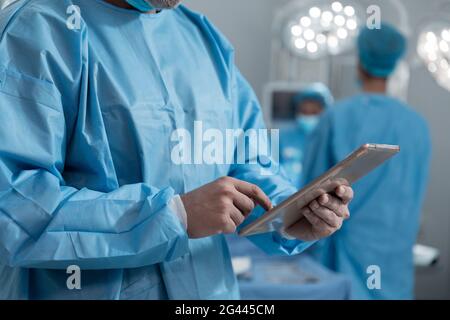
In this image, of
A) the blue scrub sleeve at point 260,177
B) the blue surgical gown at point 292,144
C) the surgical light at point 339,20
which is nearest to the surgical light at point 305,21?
the surgical light at point 339,20

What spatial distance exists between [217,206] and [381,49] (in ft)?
6.04

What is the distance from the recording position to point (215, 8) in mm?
1359

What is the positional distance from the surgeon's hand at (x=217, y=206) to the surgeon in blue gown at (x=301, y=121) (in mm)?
2720

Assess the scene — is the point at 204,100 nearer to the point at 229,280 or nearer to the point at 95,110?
the point at 95,110

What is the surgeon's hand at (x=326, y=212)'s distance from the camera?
0.97 meters

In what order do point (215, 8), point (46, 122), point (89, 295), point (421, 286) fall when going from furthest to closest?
point (421, 286), point (215, 8), point (89, 295), point (46, 122)

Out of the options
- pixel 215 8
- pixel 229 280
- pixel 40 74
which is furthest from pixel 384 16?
pixel 40 74

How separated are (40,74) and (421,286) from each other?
355 cm

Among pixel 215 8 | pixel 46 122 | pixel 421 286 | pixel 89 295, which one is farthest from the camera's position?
pixel 421 286

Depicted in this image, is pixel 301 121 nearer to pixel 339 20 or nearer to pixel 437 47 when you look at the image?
pixel 437 47

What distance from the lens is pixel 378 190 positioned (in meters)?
2.37

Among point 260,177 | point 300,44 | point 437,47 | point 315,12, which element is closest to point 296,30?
point 300,44

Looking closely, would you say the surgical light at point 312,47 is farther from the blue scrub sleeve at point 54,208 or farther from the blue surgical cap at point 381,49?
the blue scrub sleeve at point 54,208

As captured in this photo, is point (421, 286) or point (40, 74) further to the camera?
point (421, 286)
